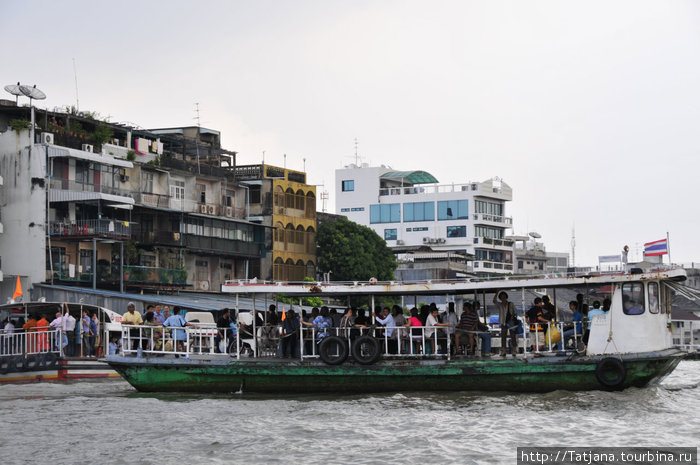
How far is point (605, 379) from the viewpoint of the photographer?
18.7m

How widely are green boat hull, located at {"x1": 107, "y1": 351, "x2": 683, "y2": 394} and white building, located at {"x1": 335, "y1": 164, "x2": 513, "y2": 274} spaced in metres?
52.3

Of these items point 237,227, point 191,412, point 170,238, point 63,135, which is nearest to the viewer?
point 191,412

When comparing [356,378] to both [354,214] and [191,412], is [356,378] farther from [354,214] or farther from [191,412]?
[354,214]

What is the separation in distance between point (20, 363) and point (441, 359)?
1054 centimetres

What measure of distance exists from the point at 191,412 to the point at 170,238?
1191 inches

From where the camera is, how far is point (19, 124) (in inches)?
1606

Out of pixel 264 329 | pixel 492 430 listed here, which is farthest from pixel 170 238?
pixel 492 430

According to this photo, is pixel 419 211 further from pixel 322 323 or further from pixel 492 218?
pixel 322 323

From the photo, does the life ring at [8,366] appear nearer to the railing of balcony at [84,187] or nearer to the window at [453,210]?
the railing of balcony at [84,187]

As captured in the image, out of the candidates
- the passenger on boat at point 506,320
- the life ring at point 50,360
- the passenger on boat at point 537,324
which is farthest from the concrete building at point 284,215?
the passenger on boat at point 506,320

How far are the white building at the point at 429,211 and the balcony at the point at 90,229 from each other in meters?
34.3

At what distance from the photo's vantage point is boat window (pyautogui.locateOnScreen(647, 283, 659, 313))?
63.8 feet

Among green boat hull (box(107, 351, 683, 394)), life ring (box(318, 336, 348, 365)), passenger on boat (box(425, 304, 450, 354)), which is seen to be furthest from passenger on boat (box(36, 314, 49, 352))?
passenger on boat (box(425, 304, 450, 354))

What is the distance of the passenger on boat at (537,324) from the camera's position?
19.8 metres
